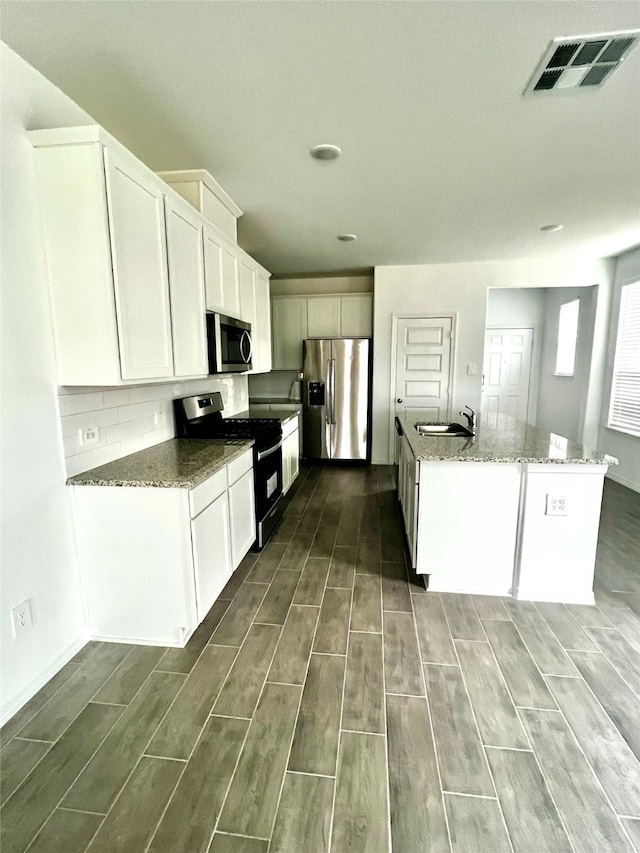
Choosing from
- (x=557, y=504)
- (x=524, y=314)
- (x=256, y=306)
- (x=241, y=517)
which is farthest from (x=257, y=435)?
(x=524, y=314)

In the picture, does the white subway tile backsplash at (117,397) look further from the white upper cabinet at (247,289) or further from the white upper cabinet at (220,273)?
the white upper cabinet at (247,289)

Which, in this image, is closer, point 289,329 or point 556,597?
point 556,597

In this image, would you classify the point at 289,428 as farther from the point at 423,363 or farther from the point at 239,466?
the point at 423,363

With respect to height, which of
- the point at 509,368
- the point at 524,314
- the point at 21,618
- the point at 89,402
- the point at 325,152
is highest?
the point at 325,152

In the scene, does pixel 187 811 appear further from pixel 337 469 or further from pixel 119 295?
pixel 337 469

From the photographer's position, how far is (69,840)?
116 centimetres

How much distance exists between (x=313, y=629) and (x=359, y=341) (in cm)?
369

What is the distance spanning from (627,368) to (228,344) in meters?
4.43

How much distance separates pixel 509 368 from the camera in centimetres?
639

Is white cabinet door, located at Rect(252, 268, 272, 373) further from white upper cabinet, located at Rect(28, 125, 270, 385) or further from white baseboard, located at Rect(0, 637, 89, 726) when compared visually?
white baseboard, located at Rect(0, 637, 89, 726)

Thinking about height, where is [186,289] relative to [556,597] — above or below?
above

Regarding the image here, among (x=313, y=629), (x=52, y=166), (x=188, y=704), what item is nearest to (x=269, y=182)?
(x=52, y=166)

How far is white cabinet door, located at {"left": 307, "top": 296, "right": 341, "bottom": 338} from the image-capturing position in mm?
5422

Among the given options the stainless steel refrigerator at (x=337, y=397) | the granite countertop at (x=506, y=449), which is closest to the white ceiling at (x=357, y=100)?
the granite countertop at (x=506, y=449)
